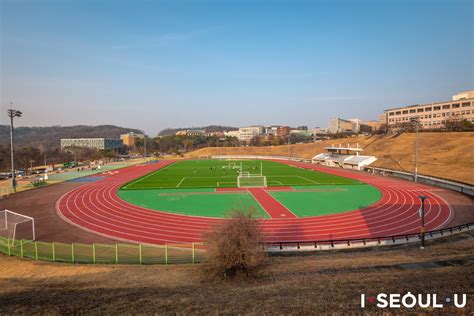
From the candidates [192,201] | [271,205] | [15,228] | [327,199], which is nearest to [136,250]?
[15,228]

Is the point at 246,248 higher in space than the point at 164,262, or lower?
higher

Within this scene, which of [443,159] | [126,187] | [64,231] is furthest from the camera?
[443,159]

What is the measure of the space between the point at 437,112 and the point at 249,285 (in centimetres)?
11546

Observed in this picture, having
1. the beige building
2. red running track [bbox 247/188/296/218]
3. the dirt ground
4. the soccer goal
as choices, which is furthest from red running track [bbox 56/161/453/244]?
the beige building

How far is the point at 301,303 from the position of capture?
862 centimetres

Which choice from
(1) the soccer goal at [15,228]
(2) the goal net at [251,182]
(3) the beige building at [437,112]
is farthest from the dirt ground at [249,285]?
(3) the beige building at [437,112]

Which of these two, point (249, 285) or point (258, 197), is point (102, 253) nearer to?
point (249, 285)

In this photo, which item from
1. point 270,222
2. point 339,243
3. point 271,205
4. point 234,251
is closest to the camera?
point 234,251

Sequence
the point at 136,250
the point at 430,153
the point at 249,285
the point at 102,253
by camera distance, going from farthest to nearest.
Result: the point at 430,153
the point at 136,250
the point at 102,253
the point at 249,285

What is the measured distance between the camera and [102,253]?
15758mm

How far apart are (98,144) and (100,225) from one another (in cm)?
16479

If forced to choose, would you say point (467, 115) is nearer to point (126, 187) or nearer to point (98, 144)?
point (126, 187)

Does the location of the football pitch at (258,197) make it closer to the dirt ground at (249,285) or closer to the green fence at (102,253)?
the green fence at (102,253)

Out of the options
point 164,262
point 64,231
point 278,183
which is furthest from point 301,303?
point 278,183
